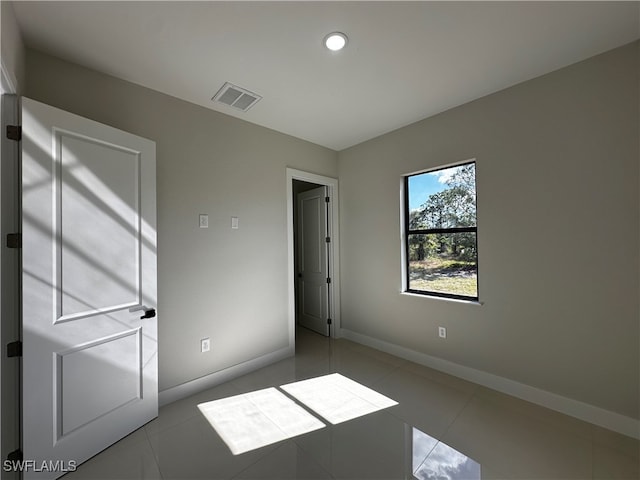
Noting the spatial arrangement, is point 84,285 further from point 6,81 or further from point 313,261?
point 313,261

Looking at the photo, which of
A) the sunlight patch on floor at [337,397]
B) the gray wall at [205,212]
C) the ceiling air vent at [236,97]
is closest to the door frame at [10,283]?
the gray wall at [205,212]

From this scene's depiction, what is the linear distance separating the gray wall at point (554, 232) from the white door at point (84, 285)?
271 cm

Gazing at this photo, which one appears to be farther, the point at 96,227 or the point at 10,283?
the point at 96,227

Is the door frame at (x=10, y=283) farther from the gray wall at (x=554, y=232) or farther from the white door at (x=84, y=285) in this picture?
the gray wall at (x=554, y=232)

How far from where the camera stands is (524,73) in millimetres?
2195

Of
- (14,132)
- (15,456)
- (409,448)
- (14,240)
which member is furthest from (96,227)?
(409,448)

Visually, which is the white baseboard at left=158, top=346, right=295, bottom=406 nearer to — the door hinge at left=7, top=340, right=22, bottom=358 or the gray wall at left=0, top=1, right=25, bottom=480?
the gray wall at left=0, top=1, right=25, bottom=480

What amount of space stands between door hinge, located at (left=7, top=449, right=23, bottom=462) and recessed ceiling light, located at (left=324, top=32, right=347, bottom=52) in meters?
3.12

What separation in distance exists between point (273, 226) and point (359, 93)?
5.48ft

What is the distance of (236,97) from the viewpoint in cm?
247

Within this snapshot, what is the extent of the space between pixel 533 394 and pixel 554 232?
139cm

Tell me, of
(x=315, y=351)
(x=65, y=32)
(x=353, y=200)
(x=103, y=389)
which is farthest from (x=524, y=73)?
(x=103, y=389)

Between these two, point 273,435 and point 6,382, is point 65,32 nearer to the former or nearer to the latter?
point 6,382

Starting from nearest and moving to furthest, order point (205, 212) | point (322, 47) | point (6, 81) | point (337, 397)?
point (6, 81)
point (322, 47)
point (337, 397)
point (205, 212)
